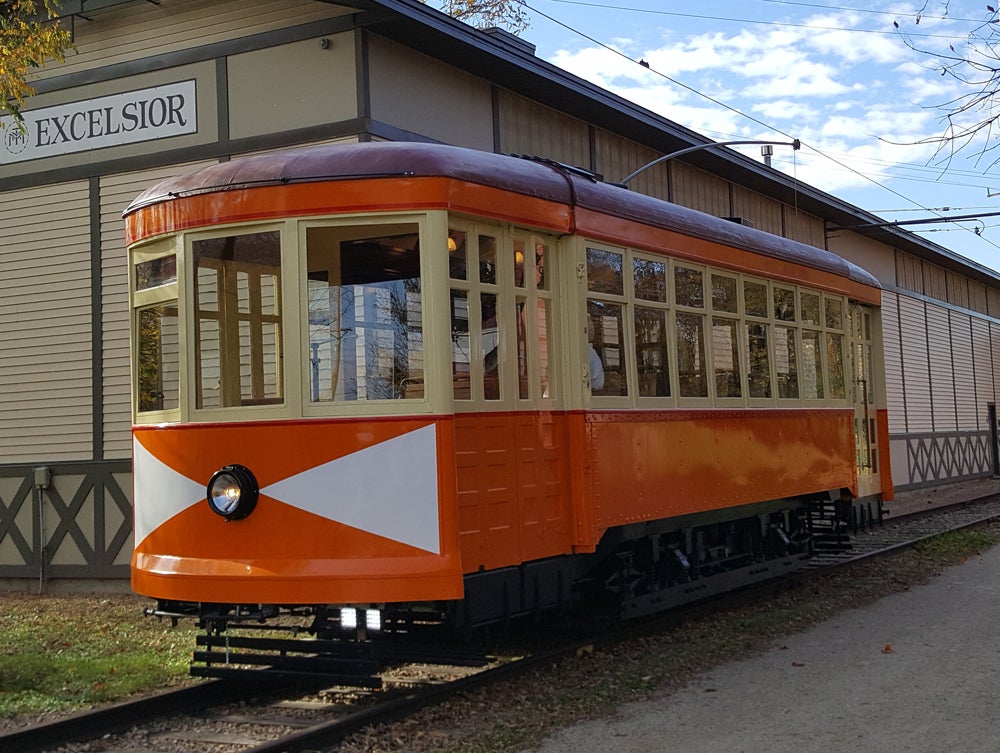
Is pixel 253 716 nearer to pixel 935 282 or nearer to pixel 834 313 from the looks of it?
pixel 834 313

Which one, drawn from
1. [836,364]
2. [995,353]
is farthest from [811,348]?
[995,353]

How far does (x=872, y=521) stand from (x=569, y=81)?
239 inches

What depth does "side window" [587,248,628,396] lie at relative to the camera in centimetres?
743

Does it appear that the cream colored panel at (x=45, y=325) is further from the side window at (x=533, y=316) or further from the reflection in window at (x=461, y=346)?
the reflection in window at (x=461, y=346)

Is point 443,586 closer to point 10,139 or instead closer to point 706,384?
point 706,384

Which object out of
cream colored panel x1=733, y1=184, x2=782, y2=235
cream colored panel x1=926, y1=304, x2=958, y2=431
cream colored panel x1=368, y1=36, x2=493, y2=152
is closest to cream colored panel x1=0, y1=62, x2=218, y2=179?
cream colored panel x1=368, y1=36, x2=493, y2=152

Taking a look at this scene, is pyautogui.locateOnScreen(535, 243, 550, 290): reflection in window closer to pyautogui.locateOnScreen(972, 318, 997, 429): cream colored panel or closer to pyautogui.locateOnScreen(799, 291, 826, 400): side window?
pyautogui.locateOnScreen(799, 291, 826, 400): side window

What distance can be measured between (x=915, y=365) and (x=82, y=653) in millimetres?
23179

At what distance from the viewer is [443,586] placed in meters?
6.05

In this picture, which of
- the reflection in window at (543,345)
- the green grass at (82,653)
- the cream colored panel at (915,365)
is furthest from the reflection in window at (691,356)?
the cream colored panel at (915,365)

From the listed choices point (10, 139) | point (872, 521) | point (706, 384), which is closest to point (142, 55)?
point (10, 139)

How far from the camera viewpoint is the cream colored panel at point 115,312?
40.0ft

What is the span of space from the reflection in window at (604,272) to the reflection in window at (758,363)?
2099 mm

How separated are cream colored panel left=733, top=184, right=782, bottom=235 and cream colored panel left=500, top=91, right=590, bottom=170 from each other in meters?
5.71
